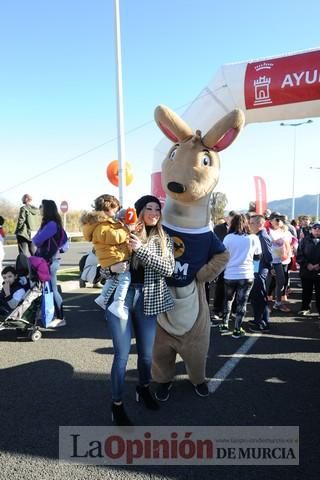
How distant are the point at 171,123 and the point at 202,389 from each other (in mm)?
2411

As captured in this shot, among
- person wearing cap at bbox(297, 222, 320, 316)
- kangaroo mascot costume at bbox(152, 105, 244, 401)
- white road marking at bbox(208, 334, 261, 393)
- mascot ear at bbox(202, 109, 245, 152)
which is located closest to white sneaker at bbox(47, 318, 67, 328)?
kangaroo mascot costume at bbox(152, 105, 244, 401)

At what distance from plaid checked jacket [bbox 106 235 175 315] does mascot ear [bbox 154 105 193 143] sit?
1.09 m

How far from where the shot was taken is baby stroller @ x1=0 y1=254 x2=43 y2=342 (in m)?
4.73

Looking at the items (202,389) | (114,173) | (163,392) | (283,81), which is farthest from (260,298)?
(114,173)

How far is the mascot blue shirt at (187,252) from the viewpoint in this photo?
316cm

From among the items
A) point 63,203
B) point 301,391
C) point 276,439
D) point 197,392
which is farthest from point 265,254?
point 63,203

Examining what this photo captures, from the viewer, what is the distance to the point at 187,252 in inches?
125

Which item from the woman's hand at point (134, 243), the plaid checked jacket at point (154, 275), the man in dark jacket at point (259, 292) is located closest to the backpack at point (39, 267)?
the plaid checked jacket at point (154, 275)

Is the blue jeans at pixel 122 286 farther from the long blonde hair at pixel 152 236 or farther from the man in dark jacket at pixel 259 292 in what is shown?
the man in dark jacket at pixel 259 292

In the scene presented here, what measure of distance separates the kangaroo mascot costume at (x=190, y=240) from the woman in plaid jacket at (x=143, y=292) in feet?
1.02

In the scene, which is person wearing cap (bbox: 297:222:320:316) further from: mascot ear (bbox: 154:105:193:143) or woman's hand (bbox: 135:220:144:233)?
woman's hand (bbox: 135:220:144:233)

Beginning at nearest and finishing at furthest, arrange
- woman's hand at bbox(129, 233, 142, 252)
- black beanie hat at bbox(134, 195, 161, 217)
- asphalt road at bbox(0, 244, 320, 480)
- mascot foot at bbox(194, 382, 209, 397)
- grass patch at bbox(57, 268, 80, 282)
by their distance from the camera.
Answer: asphalt road at bbox(0, 244, 320, 480) < woman's hand at bbox(129, 233, 142, 252) < black beanie hat at bbox(134, 195, 161, 217) < mascot foot at bbox(194, 382, 209, 397) < grass patch at bbox(57, 268, 80, 282)

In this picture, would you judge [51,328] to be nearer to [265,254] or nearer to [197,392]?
[197,392]

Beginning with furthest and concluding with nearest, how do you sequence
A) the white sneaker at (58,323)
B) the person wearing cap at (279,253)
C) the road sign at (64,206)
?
the road sign at (64,206)
the person wearing cap at (279,253)
the white sneaker at (58,323)
